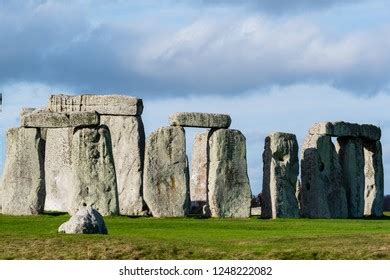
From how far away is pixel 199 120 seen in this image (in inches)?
1852

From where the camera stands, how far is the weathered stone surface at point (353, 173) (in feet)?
172

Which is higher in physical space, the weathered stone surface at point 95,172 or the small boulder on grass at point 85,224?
the weathered stone surface at point 95,172

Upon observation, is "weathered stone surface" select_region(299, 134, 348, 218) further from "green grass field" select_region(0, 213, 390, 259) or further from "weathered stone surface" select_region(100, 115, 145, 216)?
"green grass field" select_region(0, 213, 390, 259)

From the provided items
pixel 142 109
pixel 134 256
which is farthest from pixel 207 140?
pixel 134 256

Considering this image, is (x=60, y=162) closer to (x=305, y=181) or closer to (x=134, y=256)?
(x=305, y=181)

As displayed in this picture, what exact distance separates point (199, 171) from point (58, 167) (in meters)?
5.16

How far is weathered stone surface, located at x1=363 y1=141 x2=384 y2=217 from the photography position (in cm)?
5394

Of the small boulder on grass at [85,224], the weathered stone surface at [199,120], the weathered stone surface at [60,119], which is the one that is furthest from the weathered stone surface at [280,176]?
the small boulder on grass at [85,224]

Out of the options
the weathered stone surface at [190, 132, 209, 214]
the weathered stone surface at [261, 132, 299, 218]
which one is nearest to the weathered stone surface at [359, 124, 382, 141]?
the weathered stone surface at [261, 132, 299, 218]

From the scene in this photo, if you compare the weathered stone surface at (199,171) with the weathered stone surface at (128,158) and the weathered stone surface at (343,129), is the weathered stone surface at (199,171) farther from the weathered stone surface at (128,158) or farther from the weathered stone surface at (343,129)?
the weathered stone surface at (343,129)

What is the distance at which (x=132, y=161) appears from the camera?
48.0 metres

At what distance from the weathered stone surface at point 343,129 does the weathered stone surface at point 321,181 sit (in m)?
0.26

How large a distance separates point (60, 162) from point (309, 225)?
492 inches

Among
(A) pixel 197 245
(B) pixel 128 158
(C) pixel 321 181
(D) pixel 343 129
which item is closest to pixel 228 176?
(B) pixel 128 158
